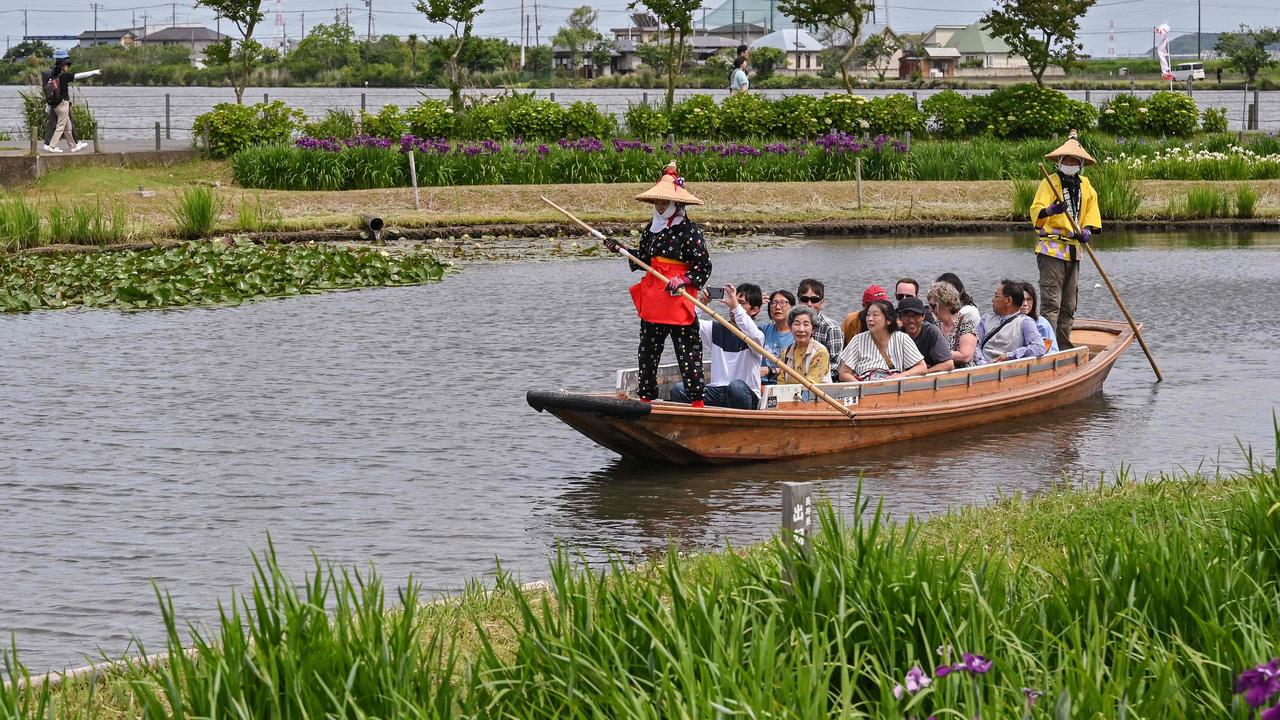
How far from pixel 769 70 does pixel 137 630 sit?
109601 millimetres

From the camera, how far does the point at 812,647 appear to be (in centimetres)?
568

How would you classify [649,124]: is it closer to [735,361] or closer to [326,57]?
[735,361]

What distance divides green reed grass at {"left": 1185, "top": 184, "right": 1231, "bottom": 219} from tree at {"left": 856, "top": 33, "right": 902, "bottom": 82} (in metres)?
91.1

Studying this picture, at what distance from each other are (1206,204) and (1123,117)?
27.9 feet

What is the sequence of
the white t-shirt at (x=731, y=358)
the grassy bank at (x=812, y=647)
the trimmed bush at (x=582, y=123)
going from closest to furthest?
the grassy bank at (x=812, y=647), the white t-shirt at (x=731, y=358), the trimmed bush at (x=582, y=123)

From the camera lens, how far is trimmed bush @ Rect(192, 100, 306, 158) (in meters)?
33.5

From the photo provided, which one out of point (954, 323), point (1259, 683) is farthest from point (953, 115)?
point (1259, 683)

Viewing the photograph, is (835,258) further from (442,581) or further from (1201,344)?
(442,581)

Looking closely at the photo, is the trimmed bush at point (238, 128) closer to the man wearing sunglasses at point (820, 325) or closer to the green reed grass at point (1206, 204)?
the green reed grass at point (1206, 204)

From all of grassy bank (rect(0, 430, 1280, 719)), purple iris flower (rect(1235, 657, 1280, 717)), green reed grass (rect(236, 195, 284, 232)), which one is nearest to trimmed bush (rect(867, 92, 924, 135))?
green reed grass (rect(236, 195, 284, 232))

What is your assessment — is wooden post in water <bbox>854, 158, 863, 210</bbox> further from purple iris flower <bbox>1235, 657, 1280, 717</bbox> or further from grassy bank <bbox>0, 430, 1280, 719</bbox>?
purple iris flower <bbox>1235, 657, 1280, 717</bbox>

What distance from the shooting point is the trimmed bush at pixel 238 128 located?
110 ft

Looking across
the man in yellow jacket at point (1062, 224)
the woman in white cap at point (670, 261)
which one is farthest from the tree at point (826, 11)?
the woman in white cap at point (670, 261)

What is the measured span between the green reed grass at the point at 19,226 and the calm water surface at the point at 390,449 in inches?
204
